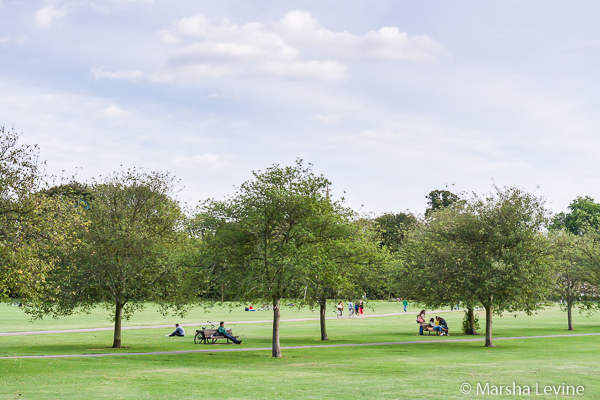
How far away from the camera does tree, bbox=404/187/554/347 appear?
32.5 meters

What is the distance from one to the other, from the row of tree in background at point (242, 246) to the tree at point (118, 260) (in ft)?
0.20

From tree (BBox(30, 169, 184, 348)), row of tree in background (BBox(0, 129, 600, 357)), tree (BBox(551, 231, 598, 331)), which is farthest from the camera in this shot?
tree (BBox(551, 231, 598, 331))

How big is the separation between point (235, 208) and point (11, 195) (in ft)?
31.8

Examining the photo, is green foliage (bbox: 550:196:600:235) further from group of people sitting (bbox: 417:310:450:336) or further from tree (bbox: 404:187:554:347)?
tree (bbox: 404:187:554:347)

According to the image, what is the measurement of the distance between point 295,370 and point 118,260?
12.2 metres

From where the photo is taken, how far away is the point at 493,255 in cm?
3334

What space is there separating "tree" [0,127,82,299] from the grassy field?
127 inches

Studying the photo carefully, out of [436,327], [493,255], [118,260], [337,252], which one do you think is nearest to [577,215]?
[436,327]

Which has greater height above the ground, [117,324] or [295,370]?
[117,324]

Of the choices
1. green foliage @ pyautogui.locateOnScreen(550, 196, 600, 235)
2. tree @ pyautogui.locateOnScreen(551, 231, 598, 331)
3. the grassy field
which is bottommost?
the grassy field

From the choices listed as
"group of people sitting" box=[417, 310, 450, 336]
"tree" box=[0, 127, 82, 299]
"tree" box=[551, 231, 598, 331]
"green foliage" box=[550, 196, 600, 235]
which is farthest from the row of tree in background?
"green foliage" box=[550, 196, 600, 235]

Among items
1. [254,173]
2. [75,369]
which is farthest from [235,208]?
[75,369]

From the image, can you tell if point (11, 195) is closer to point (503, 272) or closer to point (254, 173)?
point (254, 173)

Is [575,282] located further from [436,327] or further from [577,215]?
[577,215]
